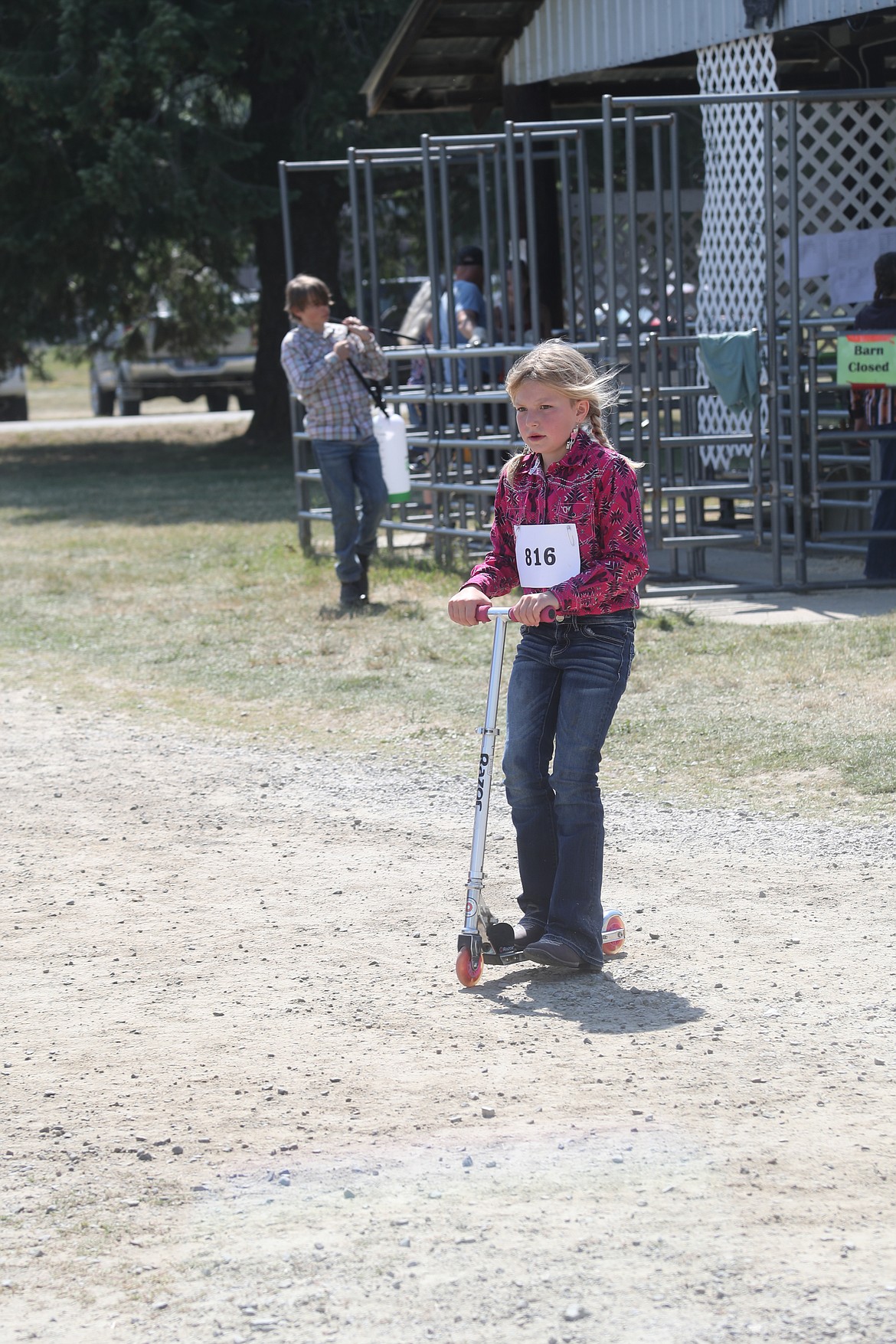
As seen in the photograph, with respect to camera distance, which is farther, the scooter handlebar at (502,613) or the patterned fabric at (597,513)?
the patterned fabric at (597,513)

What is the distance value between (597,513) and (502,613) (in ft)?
1.25

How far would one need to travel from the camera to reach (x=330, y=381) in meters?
10.6

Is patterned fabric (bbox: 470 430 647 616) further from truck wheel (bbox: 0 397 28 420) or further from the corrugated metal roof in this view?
truck wheel (bbox: 0 397 28 420)

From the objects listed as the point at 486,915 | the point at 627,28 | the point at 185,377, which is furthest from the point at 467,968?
the point at 185,377

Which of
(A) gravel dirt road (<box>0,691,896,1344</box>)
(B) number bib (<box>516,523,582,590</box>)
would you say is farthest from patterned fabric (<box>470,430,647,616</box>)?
(A) gravel dirt road (<box>0,691,896,1344</box>)

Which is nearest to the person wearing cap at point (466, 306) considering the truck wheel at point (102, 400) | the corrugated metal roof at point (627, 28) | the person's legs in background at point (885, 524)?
the corrugated metal roof at point (627, 28)

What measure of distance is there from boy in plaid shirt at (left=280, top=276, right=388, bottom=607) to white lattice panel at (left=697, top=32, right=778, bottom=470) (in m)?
2.83

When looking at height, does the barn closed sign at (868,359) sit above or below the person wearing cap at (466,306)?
below

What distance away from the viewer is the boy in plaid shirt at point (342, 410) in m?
10.6

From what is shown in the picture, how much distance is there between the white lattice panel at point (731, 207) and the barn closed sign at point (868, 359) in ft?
5.44

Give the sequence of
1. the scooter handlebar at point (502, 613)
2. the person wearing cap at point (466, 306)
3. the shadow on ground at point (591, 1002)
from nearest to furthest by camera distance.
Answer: the shadow on ground at point (591, 1002) → the scooter handlebar at point (502, 613) → the person wearing cap at point (466, 306)

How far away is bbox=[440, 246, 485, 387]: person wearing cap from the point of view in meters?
12.7

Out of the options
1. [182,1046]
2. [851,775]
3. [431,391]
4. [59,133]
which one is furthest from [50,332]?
[182,1046]

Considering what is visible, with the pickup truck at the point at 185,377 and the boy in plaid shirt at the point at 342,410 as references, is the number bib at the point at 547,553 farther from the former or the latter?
the pickup truck at the point at 185,377
